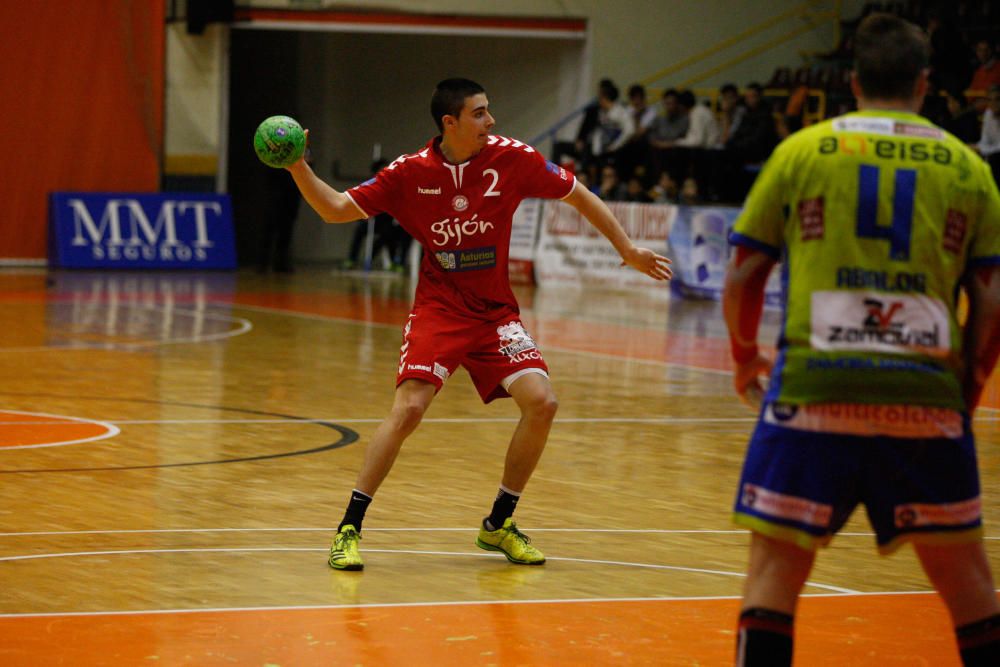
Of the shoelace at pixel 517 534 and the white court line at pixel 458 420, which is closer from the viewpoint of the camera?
the shoelace at pixel 517 534

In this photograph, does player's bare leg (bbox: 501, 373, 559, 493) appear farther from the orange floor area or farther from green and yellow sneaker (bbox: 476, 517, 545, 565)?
the orange floor area

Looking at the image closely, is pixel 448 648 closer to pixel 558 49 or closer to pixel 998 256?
pixel 998 256

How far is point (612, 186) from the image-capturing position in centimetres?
2334

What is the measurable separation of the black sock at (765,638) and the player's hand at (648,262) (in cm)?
261

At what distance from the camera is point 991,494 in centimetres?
832

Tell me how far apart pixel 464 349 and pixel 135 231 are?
757 inches

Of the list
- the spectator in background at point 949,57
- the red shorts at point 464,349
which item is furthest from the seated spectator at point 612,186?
the red shorts at point 464,349

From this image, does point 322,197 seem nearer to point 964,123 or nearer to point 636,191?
point 964,123

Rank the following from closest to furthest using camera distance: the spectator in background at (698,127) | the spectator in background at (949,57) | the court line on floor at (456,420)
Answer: the court line on floor at (456,420) → the spectator in background at (949,57) → the spectator in background at (698,127)

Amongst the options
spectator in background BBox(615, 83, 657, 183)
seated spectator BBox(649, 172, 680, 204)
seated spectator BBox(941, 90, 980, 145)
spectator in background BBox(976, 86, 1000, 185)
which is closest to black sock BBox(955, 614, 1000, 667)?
spectator in background BBox(976, 86, 1000, 185)

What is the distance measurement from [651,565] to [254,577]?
5.18 ft

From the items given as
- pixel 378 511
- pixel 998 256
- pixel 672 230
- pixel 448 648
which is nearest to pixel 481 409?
pixel 378 511

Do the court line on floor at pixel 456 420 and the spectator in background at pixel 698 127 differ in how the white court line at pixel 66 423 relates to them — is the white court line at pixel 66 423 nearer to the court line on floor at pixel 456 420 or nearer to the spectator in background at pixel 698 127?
the court line on floor at pixel 456 420

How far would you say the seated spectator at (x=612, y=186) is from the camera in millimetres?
23297
